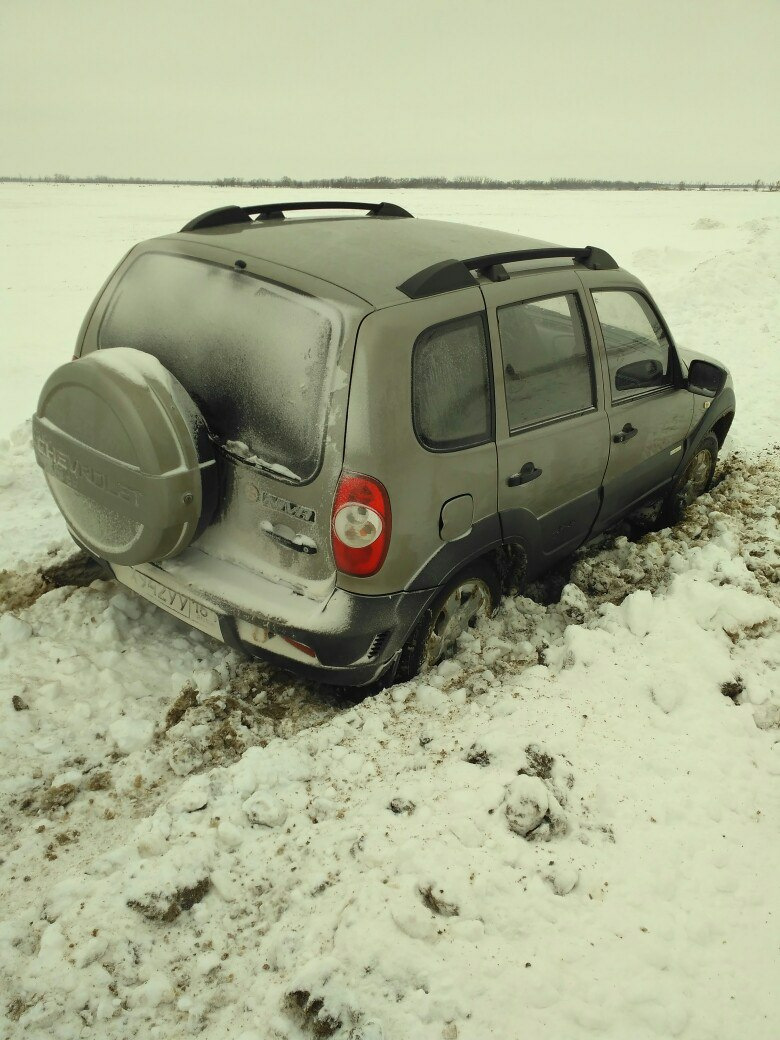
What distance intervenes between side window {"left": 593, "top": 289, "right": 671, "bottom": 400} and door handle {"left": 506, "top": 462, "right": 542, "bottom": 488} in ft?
2.65

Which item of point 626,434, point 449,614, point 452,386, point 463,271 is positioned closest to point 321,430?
point 452,386

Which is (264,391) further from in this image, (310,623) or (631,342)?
(631,342)

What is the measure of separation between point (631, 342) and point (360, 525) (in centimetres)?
213

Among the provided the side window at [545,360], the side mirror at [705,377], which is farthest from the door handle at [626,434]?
the side mirror at [705,377]

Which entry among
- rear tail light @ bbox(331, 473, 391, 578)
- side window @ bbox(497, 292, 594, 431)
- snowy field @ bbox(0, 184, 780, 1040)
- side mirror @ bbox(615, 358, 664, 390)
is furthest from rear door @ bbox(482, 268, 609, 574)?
rear tail light @ bbox(331, 473, 391, 578)

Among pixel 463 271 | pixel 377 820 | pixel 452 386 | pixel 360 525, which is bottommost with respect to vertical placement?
pixel 377 820

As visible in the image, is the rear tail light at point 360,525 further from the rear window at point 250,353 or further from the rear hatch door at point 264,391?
the rear window at point 250,353

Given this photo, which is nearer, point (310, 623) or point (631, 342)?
point (310, 623)

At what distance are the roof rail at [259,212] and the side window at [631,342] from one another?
1.34 metres

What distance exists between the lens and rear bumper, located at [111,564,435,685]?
271 centimetres

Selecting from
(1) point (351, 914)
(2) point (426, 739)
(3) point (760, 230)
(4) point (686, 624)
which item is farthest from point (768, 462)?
(3) point (760, 230)

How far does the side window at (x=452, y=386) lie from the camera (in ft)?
8.82

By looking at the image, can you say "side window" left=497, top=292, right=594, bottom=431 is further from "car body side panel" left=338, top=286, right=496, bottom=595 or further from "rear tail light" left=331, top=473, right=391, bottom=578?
"rear tail light" left=331, top=473, right=391, bottom=578

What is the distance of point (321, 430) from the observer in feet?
8.36
